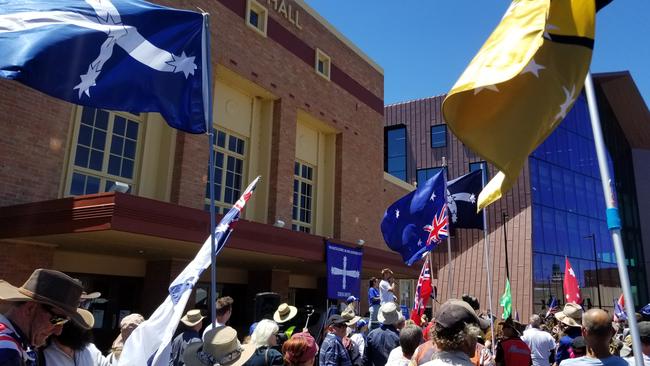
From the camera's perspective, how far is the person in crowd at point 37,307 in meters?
2.59

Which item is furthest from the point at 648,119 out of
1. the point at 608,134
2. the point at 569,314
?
the point at 569,314

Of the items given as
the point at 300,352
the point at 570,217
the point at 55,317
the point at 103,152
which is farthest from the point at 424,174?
the point at 55,317

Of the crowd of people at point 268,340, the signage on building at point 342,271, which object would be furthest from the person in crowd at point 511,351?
the signage on building at point 342,271

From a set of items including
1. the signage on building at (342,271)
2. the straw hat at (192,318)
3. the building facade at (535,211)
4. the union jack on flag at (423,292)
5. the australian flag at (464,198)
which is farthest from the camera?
the building facade at (535,211)

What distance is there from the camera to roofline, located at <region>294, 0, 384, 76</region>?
60.5 ft

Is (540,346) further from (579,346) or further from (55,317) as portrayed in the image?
(55,317)

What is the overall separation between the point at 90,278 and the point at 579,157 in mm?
34470

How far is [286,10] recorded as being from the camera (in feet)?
57.5

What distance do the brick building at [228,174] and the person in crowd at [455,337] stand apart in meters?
7.42

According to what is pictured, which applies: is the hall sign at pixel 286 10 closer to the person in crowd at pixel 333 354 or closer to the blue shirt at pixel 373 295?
the blue shirt at pixel 373 295

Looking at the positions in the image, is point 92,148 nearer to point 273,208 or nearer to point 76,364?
point 273,208

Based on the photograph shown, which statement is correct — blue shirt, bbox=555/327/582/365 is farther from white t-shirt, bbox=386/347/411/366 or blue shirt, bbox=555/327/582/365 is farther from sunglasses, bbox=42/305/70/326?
sunglasses, bbox=42/305/70/326

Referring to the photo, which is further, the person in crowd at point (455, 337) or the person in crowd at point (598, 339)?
the person in crowd at point (598, 339)

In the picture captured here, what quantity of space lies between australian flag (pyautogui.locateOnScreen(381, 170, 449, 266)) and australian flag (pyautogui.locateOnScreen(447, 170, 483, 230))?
111cm
